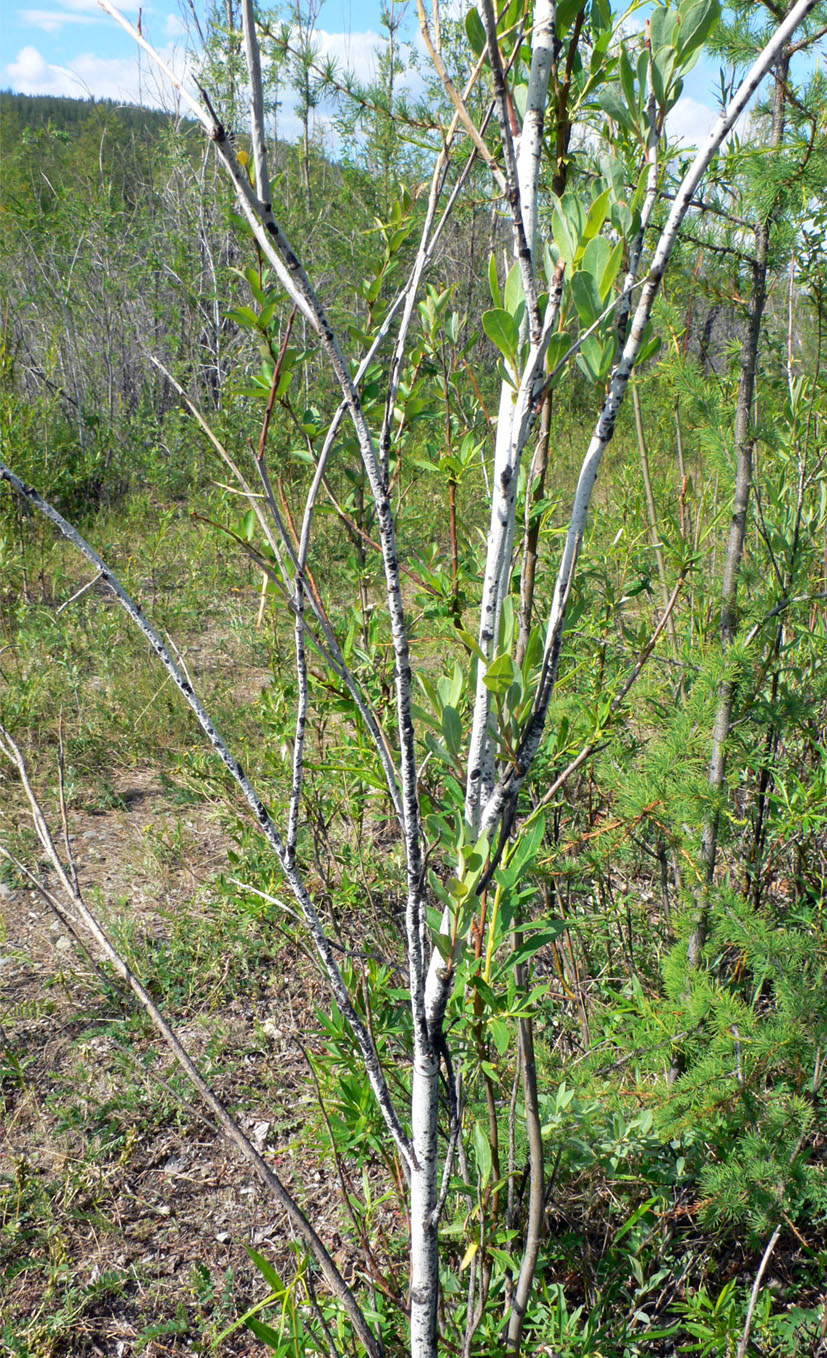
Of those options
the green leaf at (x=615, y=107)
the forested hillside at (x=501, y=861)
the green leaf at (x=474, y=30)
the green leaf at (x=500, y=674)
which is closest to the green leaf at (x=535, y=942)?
the forested hillside at (x=501, y=861)

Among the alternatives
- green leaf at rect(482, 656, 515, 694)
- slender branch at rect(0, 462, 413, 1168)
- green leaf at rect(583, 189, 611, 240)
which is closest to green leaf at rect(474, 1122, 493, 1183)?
slender branch at rect(0, 462, 413, 1168)

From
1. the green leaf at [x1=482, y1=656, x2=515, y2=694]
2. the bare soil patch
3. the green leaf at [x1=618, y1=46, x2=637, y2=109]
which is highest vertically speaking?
the green leaf at [x1=618, y1=46, x2=637, y2=109]

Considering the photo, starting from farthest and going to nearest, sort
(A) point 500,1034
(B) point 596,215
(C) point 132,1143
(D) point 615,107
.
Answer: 1. (C) point 132,1143
2. (A) point 500,1034
3. (D) point 615,107
4. (B) point 596,215

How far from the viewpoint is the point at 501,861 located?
0.84 metres

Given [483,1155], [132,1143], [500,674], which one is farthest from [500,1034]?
[132,1143]

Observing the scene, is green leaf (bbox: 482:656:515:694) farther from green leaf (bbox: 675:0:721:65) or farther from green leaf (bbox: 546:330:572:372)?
green leaf (bbox: 675:0:721:65)

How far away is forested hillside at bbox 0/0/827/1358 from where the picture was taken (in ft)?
2.37

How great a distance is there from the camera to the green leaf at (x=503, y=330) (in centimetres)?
65

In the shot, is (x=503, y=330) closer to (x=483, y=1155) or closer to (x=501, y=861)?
(x=501, y=861)

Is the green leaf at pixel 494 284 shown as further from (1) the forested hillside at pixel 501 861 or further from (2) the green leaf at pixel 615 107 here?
(2) the green leaf at pixel 615 107

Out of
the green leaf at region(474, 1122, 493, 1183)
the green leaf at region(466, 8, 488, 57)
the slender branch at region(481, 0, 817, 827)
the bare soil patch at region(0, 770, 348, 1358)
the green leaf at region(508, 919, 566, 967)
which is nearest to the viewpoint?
the slender branch at region(481, 0, 817, 827)

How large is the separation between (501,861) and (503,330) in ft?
1.58

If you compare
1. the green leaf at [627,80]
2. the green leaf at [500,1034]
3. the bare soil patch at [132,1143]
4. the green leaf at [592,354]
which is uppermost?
the green leaf at [627,80]

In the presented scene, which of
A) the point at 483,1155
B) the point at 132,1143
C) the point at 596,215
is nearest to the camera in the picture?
the point at 596,215
